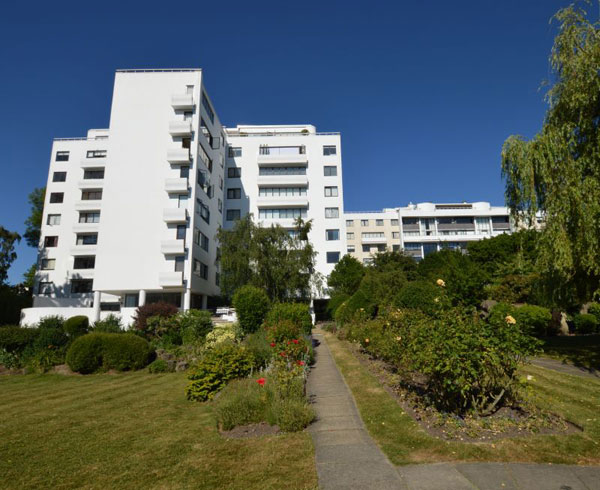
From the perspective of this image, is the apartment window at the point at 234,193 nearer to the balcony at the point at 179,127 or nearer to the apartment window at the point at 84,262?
the balcony at the point at 179,127

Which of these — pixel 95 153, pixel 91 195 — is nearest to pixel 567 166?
pixel 91 195

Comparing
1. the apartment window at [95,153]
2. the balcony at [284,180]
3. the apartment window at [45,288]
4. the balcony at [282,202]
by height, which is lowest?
the apartment window at [45,288]

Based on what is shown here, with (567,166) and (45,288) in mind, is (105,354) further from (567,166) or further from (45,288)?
(45,288)

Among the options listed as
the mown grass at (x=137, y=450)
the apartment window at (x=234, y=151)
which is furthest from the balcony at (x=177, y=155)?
the mown grass at (x=137, y=450)

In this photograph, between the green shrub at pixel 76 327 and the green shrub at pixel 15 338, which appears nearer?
the green shrub at pixel 15 338

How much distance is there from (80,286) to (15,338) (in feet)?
91.7

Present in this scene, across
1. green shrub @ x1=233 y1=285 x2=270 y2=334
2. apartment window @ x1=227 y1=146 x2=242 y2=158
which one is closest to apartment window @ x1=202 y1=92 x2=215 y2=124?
apartment window @ x1=227 y1=146 x2=242 y2=158

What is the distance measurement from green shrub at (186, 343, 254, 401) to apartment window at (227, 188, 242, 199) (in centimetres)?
3748

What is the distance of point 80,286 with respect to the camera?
42156mm

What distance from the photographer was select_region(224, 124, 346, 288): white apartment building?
44.9 metres

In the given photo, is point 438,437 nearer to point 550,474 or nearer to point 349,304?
point 550,474

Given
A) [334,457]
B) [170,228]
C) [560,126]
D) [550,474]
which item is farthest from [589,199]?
[170,228]

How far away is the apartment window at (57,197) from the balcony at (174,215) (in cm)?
2195

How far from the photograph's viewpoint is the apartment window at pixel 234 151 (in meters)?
47.9
